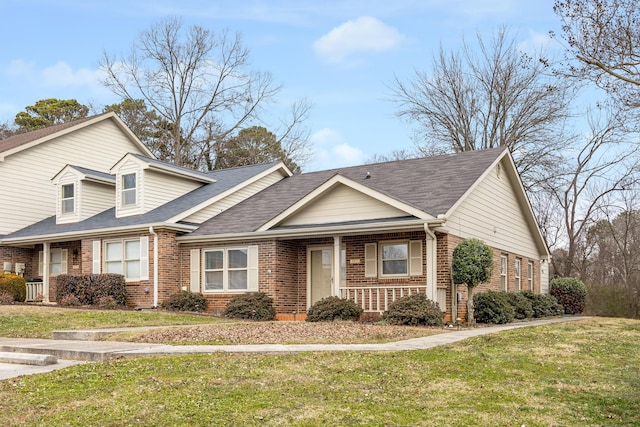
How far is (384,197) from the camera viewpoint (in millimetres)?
17844

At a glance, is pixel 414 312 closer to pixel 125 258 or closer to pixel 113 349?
pixel 113 349

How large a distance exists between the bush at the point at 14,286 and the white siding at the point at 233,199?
6.92 meters

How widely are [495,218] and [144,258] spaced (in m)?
11.3

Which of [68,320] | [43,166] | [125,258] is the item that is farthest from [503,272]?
[43,166]

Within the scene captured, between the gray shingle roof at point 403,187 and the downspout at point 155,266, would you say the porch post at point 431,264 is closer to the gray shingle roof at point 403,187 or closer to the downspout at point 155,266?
the gray shingle roof at point 403,187

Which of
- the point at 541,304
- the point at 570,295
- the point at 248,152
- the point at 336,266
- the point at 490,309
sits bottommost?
the point at 541,304

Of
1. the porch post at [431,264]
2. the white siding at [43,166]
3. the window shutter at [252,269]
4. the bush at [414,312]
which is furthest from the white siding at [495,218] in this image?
the white siding at [43,166]

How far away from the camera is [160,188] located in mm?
24203

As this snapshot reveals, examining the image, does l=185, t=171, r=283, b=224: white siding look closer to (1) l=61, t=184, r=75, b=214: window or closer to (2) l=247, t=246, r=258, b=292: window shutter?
(2) l=247, t=246, r=258, b=292: window shutter

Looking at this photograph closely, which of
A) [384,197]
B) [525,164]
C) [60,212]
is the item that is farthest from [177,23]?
[384,197]

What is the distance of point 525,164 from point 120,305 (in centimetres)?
2122

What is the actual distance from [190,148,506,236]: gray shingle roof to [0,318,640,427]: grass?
803 cm

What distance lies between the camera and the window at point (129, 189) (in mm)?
23828

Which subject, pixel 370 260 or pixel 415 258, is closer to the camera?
pixel 415 258
